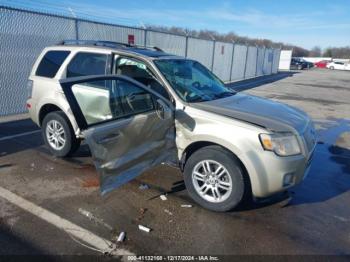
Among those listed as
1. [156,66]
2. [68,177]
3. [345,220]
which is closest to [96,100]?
[156,66]

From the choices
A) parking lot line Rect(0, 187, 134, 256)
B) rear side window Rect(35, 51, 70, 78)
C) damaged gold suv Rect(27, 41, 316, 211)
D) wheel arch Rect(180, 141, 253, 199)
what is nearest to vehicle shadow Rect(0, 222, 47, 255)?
parking lot line Rect(0, 187, 134, 256)

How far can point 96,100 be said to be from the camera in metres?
4.11

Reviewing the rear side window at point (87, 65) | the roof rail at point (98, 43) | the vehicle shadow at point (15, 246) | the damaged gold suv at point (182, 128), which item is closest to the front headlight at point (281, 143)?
the damaged gold suv at point (182, 128)

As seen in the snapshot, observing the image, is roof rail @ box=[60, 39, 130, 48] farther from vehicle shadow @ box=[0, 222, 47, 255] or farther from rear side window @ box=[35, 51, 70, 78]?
vehicle shadow @ box=[0, 222, 47, 255]

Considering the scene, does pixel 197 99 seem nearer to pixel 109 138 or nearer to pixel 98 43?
pixel 109 138

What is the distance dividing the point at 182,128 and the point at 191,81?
3.17ft

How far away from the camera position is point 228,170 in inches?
141

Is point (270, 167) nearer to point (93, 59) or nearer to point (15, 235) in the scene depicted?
point (15, 235)

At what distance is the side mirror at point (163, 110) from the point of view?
3836mm

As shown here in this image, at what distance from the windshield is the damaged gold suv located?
0.07ft

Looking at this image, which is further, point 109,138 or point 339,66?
point 339,66

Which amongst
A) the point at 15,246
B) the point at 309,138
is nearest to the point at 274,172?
the point at 309,138

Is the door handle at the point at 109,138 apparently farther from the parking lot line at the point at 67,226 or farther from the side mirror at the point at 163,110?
the parking lot line at the point at 67,226

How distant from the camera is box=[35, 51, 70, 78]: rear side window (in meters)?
5.09
